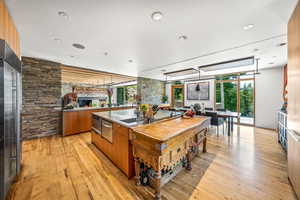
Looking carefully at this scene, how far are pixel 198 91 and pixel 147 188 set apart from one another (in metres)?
6.20

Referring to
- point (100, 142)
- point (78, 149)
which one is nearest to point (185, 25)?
point (100, 142)

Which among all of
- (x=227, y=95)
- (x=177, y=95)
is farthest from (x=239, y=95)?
(x=177, y=95)

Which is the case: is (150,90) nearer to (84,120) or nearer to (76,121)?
(84,120)

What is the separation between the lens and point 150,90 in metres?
7.37

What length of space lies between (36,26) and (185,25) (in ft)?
8.52

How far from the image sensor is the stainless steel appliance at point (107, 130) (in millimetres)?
2309

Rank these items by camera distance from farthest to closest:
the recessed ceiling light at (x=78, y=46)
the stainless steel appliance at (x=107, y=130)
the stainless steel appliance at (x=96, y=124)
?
the stainless steel appliance at (x=96, y=124) → the recessed ceiling light at (x=78, y=46) → the stainless steel appliance at (x=107, y=130)

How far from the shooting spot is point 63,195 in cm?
156

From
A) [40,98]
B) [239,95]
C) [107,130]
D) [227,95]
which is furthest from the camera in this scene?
[227,95]

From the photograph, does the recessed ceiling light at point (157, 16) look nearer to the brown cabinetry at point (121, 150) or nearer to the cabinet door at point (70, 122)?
the brown cabinetry at point (121, 150)

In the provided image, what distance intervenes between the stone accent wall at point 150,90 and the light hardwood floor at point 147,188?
4.37m

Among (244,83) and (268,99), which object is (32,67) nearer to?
(244,83)

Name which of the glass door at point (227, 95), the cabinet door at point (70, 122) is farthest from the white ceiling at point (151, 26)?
the glass door at point (227, 95)

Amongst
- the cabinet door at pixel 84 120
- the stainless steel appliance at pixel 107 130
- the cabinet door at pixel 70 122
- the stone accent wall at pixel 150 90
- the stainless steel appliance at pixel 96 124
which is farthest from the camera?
the stone accent wall at pixel 150 90
